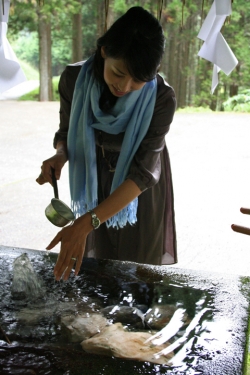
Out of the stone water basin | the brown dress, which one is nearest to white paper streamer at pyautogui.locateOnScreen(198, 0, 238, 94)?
the brown dress

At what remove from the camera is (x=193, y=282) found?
176cm

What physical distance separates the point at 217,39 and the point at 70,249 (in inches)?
52.3

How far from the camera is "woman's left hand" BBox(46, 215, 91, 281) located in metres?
1.53

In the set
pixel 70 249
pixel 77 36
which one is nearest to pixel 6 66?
pixel 70 249

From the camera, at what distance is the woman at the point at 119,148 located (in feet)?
5.25

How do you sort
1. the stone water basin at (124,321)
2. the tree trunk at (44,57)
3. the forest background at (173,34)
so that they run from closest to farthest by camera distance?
the stone water basin at (124,321), the forest background at (173,34), the tree trunk at (44,57)

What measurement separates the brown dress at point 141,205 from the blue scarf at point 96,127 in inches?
1.8

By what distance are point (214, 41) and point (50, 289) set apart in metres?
1.40

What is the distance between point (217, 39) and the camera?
2291mm

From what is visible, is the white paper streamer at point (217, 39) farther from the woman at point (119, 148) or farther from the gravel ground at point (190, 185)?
the gravel ground at point (190, 185)

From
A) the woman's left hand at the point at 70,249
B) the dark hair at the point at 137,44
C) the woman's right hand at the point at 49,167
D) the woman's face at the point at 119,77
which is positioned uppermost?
the dark hair at the point at 137,44

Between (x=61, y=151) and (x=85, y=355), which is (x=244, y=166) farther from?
(x=85, y=355)

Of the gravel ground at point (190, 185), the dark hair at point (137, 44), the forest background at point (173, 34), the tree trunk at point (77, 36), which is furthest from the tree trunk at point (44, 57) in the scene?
the dark hair at point (137, 44)

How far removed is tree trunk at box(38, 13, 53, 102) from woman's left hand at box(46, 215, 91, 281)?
34.8 feet
